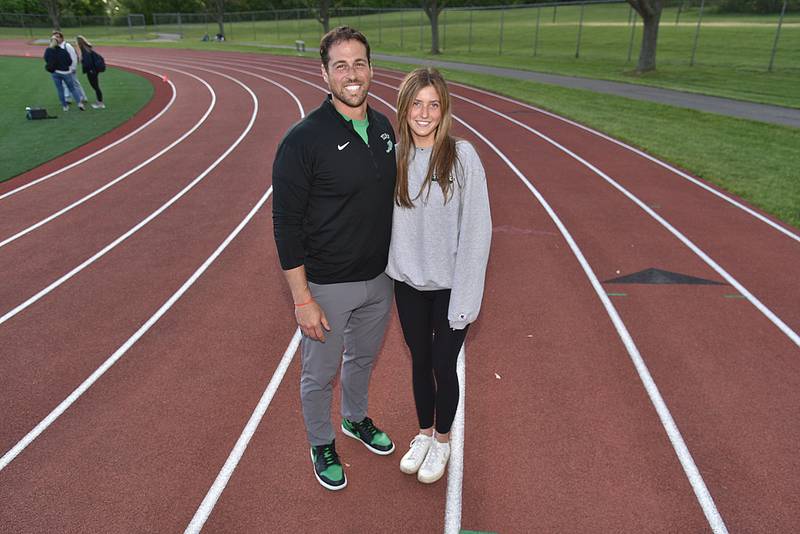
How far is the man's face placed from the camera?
2.71m

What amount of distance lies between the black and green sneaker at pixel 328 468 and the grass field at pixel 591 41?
1878cm

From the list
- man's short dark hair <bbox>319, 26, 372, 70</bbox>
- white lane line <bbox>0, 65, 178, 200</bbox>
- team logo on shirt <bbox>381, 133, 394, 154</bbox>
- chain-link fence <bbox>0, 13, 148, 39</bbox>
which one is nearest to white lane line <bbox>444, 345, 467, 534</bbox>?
team logo on shirt <bbox>381, 133, 394, 154</bbox>

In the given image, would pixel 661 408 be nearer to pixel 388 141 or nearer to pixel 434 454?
pixel 434 454

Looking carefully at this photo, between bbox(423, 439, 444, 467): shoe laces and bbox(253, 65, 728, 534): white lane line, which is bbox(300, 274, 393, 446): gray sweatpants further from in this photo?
bbox(253, 65, 728, 534): white lane line

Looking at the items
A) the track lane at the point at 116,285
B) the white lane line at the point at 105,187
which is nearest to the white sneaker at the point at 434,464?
the track lane at the point at 116,285

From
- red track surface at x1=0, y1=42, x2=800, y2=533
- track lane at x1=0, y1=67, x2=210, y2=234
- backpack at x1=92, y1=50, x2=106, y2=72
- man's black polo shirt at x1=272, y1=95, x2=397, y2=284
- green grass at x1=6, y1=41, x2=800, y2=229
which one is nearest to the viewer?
man's black polo shirt at x1=272, y1=95, x2=397, y2=284

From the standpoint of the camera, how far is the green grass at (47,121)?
11.6m

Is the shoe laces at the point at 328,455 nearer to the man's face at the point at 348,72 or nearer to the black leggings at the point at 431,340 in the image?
the black leggings at the point at 431,340

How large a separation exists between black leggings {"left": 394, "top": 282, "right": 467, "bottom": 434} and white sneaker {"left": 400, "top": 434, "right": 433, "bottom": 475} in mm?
310

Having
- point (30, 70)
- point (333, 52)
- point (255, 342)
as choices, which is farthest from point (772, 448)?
point (30, 70)

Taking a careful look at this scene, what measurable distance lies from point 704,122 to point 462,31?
40.8m

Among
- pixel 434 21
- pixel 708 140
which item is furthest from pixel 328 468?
pixel 434 21

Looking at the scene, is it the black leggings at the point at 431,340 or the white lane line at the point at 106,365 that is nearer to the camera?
the black leggings at the point at 431,340

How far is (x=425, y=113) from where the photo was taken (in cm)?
273
